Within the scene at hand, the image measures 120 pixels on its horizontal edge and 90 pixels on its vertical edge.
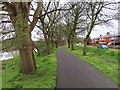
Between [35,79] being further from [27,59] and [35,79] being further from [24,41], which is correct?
[24,41]

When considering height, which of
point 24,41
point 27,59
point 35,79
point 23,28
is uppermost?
point 23,28

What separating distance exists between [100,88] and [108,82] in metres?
1.39

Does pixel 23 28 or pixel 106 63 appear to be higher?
pixel 23 28

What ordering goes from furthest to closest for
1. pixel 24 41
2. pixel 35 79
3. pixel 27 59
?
pixel 27 59
pixel 24 41
pixel 35 79

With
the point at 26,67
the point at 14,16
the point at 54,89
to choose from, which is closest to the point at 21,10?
the point at 14,16

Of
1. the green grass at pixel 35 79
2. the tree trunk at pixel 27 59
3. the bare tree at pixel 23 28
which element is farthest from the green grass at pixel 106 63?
the bare tree at pixel 23 28

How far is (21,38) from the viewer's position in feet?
44.6

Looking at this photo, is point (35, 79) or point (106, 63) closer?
point (35, 79)

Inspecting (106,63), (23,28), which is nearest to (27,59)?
(23,28)

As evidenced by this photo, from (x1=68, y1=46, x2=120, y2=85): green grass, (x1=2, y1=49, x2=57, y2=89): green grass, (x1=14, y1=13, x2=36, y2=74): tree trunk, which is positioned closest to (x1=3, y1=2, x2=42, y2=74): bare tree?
(x1=14, y1=13, x2=36, y2=74): tree trunk

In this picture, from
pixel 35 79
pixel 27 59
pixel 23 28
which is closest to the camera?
pixel 35 79

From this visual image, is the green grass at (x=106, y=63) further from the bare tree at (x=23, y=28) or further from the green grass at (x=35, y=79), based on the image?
the bare tree at (x=23, y=28)

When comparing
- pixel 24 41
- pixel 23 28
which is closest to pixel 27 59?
pixel 24 41

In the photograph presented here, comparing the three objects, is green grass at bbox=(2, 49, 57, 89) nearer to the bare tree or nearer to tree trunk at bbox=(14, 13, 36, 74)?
tree trunk at bbox=(14, 13, 36, 74)
